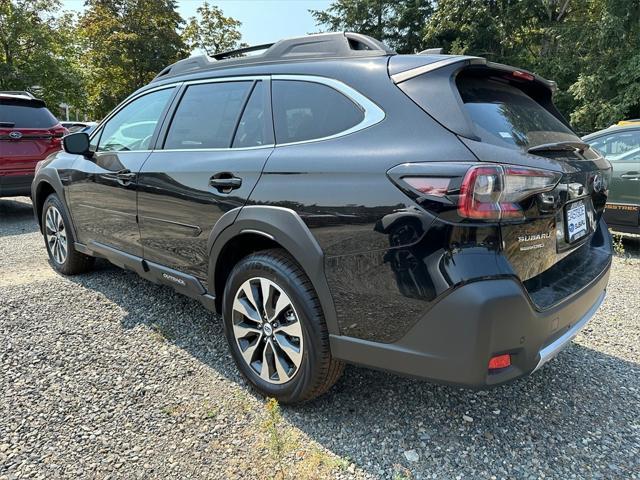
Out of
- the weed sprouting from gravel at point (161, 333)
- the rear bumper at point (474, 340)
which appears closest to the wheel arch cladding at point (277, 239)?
the rear bumper at point (474, 340)

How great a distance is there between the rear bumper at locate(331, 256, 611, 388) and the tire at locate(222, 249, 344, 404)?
239 millimetres

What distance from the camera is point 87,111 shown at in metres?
25.1

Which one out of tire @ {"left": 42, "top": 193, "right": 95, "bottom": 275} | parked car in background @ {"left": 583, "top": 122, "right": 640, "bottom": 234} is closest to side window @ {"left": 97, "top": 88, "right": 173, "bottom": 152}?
tire @ {"left": 42, "top": 193, "right": 95, "bottom": 275}

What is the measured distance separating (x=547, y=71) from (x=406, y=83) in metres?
21.6

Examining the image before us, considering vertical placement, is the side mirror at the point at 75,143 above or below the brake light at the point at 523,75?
below

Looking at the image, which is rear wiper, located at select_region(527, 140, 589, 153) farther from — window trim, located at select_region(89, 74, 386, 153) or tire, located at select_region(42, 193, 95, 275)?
tire, located at select_region(42, 193, 95, 275)

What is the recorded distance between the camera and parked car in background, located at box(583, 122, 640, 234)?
558 cm

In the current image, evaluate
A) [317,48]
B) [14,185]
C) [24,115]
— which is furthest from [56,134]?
[317,48]

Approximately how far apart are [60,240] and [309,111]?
3.24m

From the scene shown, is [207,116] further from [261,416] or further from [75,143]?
[261,416]

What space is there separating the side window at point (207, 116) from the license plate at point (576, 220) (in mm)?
1809

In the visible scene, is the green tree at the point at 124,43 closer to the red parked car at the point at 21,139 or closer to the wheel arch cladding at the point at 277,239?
the red parked car at the point at 21,139

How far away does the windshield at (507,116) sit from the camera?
80.5 inches

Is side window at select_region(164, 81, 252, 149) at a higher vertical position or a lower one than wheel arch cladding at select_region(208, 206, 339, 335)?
higher
